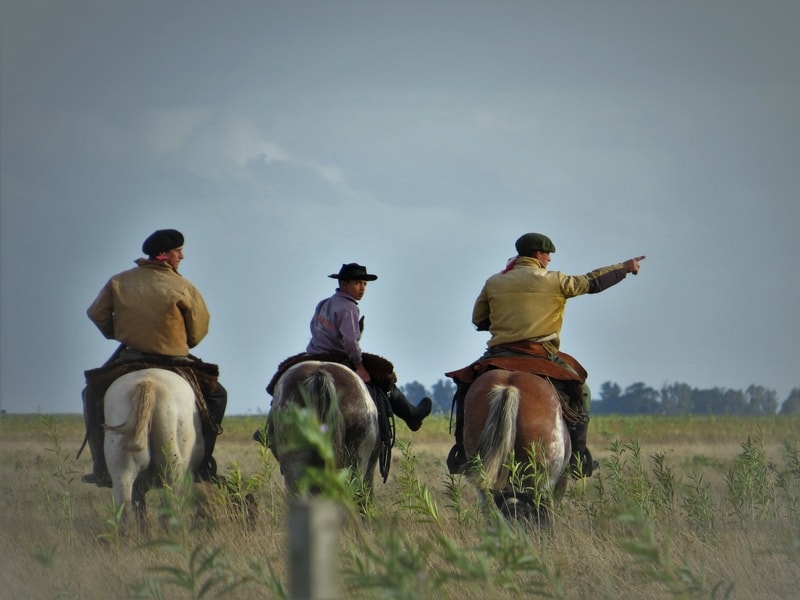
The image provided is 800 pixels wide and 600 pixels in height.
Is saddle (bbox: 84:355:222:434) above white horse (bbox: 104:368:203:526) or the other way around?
above

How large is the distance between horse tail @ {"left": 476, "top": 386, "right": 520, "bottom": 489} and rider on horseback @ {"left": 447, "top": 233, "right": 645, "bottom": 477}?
68cm

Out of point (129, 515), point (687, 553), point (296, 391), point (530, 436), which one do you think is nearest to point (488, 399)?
point (530, 436)

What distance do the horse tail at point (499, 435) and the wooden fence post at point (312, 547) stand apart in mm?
5823

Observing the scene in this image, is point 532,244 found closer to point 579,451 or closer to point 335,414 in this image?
point 579,451

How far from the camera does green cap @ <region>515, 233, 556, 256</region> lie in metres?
10.5

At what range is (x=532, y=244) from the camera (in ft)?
34.3

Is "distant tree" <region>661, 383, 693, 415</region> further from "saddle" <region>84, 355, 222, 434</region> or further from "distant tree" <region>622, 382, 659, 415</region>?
"saddle" <region>84, 355, 222, 434</region>

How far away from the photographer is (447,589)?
6.48m

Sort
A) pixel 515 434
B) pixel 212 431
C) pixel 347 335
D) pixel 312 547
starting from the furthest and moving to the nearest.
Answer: pixel 347 335, pixel 212 431, pixel 515 434, pixel 312 547

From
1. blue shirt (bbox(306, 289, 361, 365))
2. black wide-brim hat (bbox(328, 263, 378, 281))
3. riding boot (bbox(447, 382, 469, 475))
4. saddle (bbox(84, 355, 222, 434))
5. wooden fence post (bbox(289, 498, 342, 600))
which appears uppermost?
black wide-brim hat (bbox(328, 263, 378, 281))

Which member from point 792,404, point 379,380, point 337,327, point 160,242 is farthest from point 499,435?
point 792,404

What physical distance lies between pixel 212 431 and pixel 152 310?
3.67 ft

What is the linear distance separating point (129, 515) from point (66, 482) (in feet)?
2.07

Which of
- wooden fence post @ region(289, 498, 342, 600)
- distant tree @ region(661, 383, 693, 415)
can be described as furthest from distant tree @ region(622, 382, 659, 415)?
wooden fence post @ region(289, 498, 342, 600)
